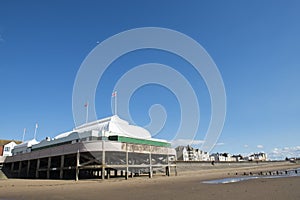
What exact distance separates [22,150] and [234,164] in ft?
289

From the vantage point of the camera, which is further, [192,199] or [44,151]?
[44,151]

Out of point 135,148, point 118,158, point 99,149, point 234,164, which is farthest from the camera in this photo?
point 234,164

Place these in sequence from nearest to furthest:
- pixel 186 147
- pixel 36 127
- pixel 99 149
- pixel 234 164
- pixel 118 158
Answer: pixel 99 149 < pixel 118 158 < pixel 36 127 < pixel 234 164 < pixel 186 147

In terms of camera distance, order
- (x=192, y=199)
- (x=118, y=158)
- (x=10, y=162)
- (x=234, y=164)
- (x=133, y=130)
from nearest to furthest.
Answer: (x=192, y=199), (x=118, y=158), (x=133, y=130), (x=10, y=162), (x=234, y=164)

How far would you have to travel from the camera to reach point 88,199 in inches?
501

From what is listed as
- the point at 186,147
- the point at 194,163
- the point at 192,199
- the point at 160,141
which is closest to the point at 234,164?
the point at 194,163

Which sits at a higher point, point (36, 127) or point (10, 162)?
point (36, 127)

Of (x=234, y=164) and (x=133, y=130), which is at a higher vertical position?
(x=133, y=130)

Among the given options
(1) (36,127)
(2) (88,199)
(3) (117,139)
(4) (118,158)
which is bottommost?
(2) (88,199)

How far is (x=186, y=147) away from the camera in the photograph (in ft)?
496

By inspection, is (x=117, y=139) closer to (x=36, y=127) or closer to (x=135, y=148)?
(x=135, y=148)

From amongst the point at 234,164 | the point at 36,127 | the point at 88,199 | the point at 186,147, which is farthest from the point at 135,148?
the point at 186,147

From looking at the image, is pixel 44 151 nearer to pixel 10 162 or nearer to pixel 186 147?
pixel 10 162

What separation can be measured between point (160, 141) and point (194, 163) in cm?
3198
